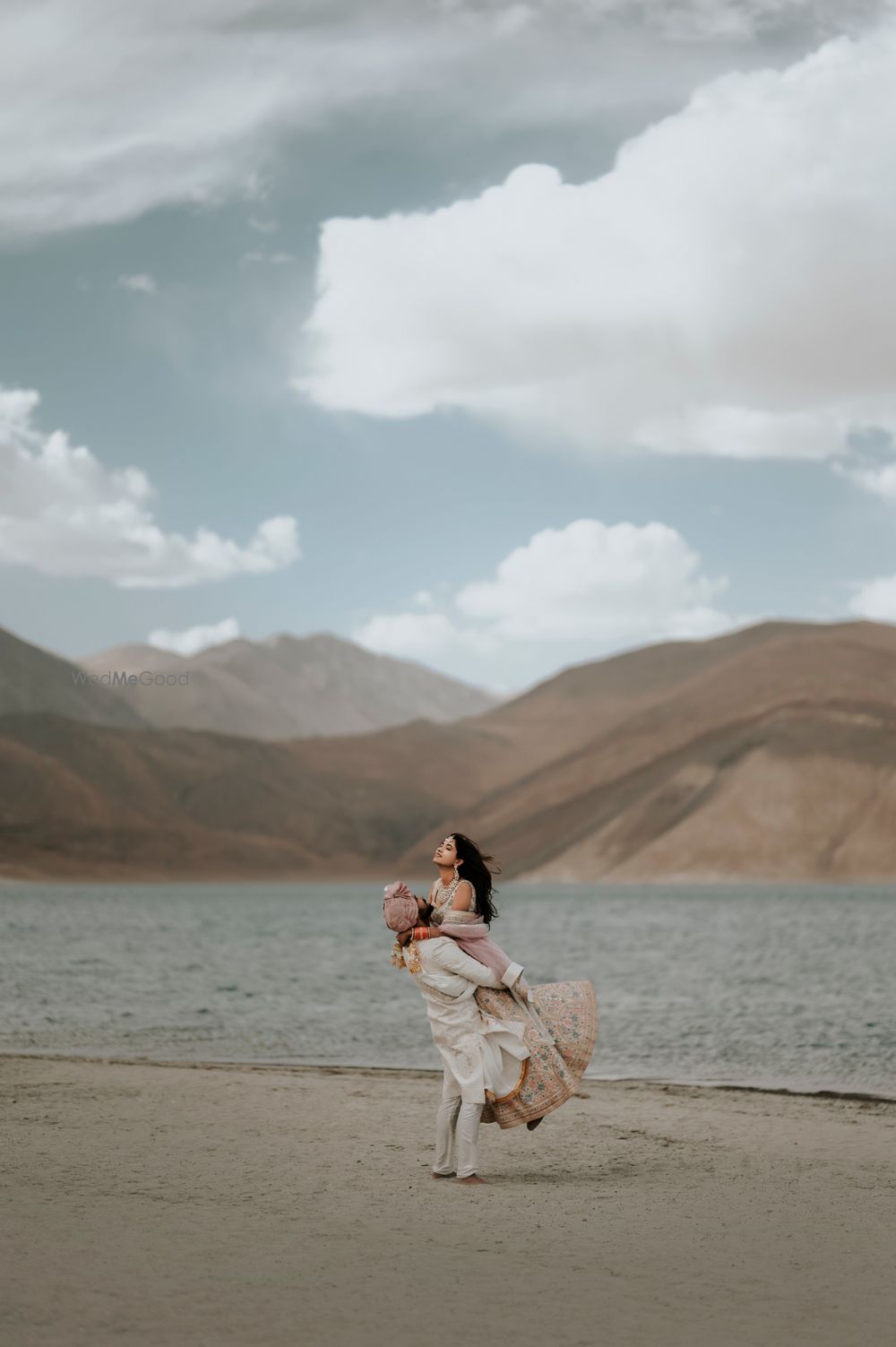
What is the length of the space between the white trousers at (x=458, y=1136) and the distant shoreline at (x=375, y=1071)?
7.73 meters

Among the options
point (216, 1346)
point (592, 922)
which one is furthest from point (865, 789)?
point (216, 1346)

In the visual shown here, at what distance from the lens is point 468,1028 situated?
34.3 feet

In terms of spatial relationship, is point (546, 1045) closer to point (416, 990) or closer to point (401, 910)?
Result: point (401, 910)

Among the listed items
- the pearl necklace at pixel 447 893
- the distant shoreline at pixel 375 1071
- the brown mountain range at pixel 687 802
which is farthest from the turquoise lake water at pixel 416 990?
the brown mountain range at pixel 687 802

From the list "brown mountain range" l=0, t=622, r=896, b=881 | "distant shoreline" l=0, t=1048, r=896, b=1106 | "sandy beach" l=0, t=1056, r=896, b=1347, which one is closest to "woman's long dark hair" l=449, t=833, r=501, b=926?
"sandy beach" l=0, t=1056, r=896, b=1347

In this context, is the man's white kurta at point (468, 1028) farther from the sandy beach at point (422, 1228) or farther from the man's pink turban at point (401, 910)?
the sandy beach at point (422, 1228)

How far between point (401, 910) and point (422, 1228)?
2.04 meters

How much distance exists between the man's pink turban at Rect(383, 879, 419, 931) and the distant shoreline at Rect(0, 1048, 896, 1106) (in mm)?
8737

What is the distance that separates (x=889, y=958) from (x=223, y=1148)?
42039mm

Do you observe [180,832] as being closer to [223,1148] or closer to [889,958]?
[889,958]

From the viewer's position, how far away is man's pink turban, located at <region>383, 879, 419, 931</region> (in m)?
10.5

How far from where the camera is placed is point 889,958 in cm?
5094

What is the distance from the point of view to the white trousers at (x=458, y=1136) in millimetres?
10547

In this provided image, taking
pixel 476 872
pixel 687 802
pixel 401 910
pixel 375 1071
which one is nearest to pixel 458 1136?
pixel 401 910
